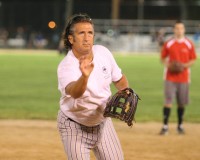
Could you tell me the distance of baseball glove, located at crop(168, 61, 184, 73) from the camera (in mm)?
10367

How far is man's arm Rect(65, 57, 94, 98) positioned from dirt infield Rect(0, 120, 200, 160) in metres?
3.39

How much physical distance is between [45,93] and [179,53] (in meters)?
7.79

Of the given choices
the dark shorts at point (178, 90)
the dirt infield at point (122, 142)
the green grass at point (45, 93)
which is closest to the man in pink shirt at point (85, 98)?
the dirt infield at point (122, 142)

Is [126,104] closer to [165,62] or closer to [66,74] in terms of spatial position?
[66,74]

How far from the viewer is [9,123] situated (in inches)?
456

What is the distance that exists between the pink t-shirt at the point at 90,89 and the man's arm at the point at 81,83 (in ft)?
0.50

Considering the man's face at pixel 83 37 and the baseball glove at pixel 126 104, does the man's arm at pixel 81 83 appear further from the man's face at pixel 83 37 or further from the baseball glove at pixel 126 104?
the baseball glove at pixel 126 104

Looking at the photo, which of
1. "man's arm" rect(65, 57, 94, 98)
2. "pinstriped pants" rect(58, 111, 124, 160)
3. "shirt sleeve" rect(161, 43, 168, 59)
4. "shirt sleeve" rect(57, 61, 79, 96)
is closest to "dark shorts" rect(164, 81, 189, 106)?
"shirt sleeve" rect(161, 43, 168, 59)

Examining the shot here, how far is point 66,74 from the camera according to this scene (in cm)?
498

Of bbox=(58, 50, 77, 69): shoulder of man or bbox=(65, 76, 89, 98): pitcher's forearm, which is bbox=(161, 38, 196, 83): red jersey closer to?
bbox=(58, 50, 77, 69): shoulder of man

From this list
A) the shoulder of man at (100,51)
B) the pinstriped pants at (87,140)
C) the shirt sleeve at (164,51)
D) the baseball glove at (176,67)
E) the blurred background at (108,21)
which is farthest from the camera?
the blurred background at (108,21)

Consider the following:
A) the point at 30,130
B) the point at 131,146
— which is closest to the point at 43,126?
the point at 30,130

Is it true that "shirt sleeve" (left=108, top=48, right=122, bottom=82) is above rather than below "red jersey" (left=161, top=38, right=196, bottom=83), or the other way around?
above

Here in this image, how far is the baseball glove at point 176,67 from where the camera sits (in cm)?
1037
